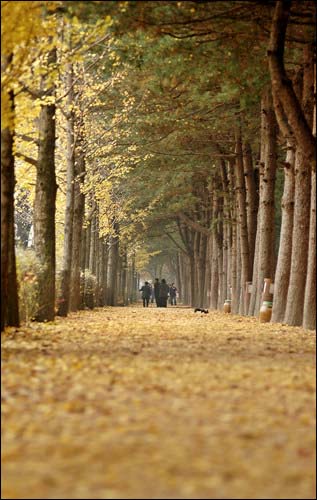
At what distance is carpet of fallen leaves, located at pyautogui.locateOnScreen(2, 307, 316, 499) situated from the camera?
6270 millimetres

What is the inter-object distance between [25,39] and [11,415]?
7.28m

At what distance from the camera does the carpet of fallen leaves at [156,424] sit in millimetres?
6270

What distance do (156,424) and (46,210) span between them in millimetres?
15928

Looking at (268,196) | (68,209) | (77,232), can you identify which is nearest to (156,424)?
(68,209)

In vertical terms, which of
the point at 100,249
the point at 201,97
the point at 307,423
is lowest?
the point at 307,423

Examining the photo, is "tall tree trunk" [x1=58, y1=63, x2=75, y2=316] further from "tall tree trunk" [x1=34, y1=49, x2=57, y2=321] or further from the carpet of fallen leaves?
the carpet of fallen leaves

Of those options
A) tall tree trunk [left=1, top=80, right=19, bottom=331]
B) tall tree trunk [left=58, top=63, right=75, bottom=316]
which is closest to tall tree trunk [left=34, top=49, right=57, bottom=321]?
tall tree trunk [left=58, top=63, right=75, bottom=316]

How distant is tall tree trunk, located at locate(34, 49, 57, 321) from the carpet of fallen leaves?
28.1ft

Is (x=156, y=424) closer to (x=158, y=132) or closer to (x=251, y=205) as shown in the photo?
(x=158, y=132)

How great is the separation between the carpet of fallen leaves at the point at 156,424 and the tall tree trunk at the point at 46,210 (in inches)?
337

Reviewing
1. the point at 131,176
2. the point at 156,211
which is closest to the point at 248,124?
the point at 131,176

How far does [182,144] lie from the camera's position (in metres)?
37.2

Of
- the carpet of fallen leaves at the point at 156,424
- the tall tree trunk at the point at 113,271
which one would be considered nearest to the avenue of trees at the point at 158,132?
the tall tree trunk at the point at 113,271

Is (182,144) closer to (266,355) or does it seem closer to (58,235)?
(58,235)
